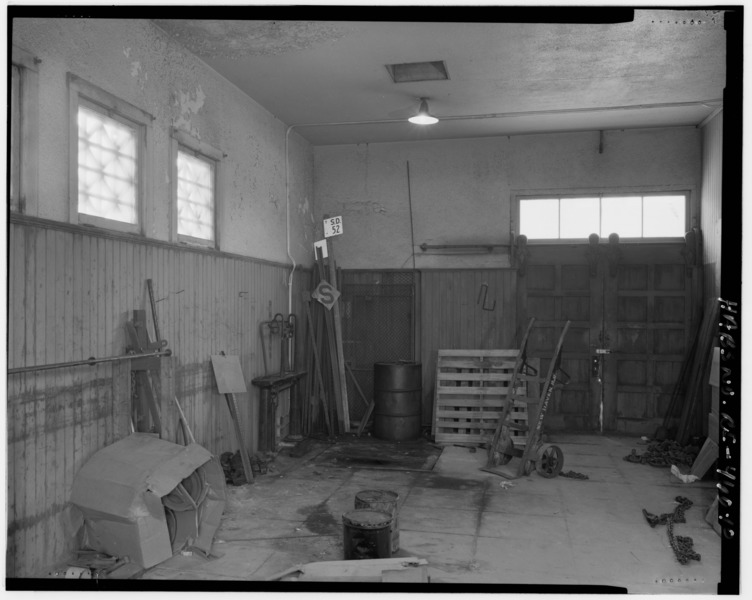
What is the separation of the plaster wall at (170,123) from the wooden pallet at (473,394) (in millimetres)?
2439

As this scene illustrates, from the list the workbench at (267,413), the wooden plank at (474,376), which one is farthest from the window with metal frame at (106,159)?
the wooden plank at (474,376)

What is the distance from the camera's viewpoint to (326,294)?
8.33 m

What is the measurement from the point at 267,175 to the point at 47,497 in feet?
14.2

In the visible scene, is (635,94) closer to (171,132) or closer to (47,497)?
(171,132)

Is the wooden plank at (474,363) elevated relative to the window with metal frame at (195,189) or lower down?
lower down

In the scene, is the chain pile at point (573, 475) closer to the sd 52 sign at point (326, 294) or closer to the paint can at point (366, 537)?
the paint can at point (366, 537)

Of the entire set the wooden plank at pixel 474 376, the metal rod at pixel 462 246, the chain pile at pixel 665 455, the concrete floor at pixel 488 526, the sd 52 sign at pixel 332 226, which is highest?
the sd 52 sign at pixel 332 226

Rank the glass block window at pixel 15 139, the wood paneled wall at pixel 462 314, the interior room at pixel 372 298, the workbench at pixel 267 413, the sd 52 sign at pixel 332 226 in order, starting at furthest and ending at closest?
1. the sd 52 sign at pixel 332 226
2. the wood paneled wall at pixel 462 314
3. the workbench at pixel 267 413
4. the interior room at pixel 372 298
5. the glass block window at pixel 15 139

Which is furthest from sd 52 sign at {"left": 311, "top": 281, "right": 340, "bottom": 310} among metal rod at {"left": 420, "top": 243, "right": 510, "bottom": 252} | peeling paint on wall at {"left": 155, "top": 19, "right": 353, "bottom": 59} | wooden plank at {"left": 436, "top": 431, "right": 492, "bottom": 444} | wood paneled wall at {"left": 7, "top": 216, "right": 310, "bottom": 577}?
peeling paint on wall at {"left": 155, "top": 19, "right": 353, "bottom": 59}

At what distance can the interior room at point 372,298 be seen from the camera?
3854mm

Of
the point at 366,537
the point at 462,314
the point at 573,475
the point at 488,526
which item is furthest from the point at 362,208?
the point at 366,537

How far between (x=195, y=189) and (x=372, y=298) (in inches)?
136

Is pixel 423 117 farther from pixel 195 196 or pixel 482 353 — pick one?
pixel 482 353

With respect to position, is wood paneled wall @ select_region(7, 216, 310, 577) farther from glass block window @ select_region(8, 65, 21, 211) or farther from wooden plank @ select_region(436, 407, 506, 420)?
wooden plank @ select_region(436, 407, 506, 420)
